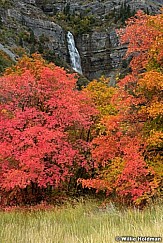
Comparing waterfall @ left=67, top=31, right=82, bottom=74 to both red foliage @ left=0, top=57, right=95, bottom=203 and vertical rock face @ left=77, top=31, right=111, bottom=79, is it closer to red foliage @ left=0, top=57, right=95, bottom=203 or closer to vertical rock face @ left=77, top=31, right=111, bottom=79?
vertical rock face @ left=77, top=31, right=111, bottom=79

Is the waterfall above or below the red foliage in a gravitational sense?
below

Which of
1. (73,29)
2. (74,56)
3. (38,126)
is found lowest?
(74,56)

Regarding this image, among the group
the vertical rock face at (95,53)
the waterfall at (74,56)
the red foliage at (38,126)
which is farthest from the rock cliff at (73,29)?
the red foliage at (38,126)

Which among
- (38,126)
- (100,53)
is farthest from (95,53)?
(38,126)

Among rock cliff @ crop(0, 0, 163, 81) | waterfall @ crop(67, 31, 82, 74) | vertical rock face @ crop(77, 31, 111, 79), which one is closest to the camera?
rock cliff @ crop(0, 0, 163, 81)

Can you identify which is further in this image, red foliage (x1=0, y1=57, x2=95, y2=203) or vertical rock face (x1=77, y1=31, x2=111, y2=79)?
vertical rock face (x1=77, y1=31, x2=111, y2=79)

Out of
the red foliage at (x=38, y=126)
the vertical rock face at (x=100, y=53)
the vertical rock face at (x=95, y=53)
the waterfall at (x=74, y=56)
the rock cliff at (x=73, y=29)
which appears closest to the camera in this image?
the red foliage at (x=38, y=126)

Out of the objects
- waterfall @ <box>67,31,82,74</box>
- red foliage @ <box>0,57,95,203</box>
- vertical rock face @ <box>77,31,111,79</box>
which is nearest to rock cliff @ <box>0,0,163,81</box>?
vertical rock face @ <box>77,31,111,79</box>

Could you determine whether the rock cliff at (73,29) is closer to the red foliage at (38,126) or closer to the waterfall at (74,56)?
the waterfall at (74,56)

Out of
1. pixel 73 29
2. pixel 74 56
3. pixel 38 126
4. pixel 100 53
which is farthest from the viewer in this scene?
pixel 73 29

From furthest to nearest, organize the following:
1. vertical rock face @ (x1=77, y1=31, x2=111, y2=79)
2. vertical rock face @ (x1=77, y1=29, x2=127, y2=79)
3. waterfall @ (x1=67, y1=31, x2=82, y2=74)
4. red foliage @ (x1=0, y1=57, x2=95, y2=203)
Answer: vertical rock face @ (x1=77, y1=31, x2=111, y2=79), vertical rock face @ (x1=77, y1=29, x2=127, y2=79), waterfall @ (x1=67, y1=31, x2=82, y2=74), red foliage @ (x1=0, y1=57, x2=95, y2=203)

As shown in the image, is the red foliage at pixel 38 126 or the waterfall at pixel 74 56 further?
the waterfall at pixel 74 56

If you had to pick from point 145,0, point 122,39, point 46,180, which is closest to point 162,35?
point 122,39

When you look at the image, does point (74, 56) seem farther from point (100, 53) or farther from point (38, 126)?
point (38, 126)
